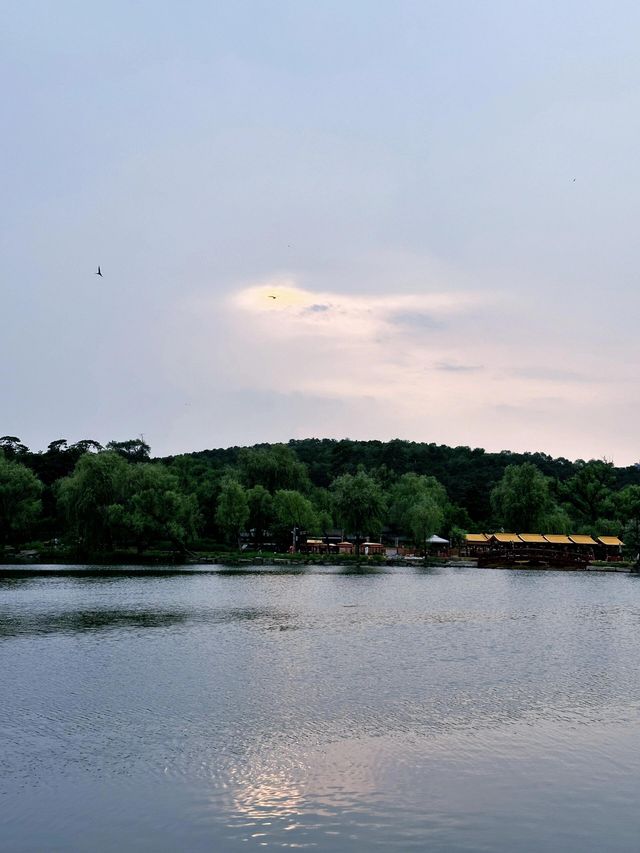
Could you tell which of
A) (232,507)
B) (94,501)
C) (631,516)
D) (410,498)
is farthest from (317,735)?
(410,498)

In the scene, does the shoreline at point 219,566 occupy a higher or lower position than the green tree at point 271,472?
lower

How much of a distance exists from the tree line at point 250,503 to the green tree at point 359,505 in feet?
0.46

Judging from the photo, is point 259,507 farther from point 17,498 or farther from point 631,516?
point 631,516

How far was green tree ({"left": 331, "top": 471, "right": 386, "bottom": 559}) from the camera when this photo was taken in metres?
97.7

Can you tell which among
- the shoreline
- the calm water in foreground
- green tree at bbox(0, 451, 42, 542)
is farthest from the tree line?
the calm water in foreground

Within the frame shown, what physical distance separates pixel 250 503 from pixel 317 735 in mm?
82368

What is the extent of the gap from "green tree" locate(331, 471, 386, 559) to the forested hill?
169ft

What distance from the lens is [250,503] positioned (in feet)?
326

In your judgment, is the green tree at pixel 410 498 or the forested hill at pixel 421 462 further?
the forested hill at pixel 421 462

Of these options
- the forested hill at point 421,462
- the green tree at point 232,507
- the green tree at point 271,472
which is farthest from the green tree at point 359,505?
the forested hill at point 421,462

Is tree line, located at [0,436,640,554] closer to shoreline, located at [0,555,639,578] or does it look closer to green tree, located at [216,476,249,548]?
green tree, located at [216,476,249,548]

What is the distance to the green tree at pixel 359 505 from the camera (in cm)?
9769

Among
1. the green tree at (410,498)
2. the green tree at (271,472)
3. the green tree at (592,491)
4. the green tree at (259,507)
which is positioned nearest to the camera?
the green tree at (259,507)

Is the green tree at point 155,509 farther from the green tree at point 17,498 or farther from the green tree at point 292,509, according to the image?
the green tree at point 292,509
